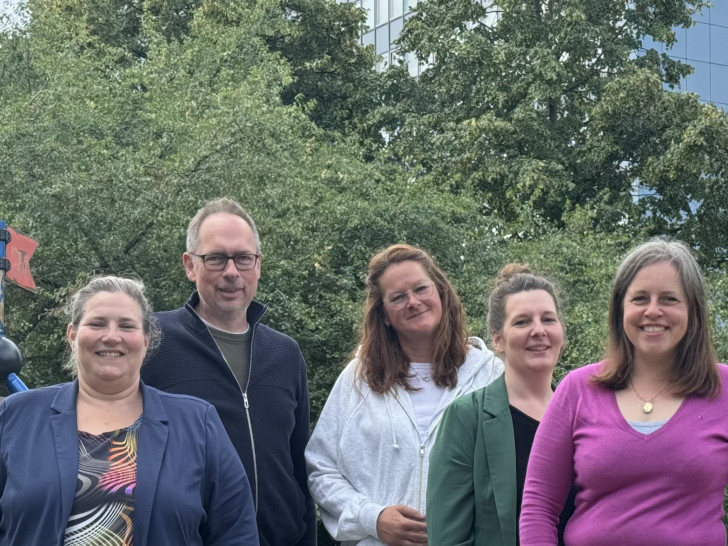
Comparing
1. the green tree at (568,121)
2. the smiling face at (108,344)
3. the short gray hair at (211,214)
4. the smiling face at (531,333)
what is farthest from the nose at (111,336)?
the green tree at (568,121)

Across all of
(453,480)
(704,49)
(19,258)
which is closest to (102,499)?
(453,480)

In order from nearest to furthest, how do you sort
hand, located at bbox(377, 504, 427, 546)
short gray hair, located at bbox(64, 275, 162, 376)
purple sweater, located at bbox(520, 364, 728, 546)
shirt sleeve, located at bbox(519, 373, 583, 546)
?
purple sweater, located at bbox(520, 364, 728, 546)
shirt sleeve, located at bbox(519, 373, 583, 546)
short gray hair, located at bbox(64, 275, 162, 376)
hand, located at bbox(377, 504, 427, 546)

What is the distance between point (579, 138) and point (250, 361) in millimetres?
18892

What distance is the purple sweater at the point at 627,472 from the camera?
313 centimetres

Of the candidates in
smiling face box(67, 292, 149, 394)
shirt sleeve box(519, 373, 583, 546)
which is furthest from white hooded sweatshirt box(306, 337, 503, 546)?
smiling face box(67, 292, 149, 394)

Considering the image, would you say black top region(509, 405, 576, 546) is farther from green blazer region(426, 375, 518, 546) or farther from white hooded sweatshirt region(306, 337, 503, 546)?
white hooded sweatshirt region(306, 337, 503, 546)

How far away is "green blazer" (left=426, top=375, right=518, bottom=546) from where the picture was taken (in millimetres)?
3803

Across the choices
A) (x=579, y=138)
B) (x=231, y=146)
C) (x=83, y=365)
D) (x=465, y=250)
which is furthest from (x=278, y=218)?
(x=83, y=365)

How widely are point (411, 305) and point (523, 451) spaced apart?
849 mm

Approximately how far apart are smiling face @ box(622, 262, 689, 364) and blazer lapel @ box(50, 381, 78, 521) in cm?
173

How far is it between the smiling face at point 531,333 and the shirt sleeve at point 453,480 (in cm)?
24

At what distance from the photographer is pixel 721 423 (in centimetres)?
320

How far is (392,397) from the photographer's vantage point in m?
4.44

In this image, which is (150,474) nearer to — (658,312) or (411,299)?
(411,299)
